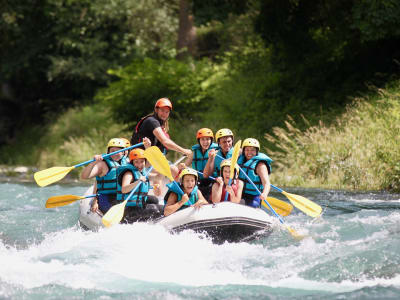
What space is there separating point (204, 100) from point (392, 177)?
797 cm

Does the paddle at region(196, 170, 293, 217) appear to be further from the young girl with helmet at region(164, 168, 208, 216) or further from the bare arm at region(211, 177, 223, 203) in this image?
the young girl with helmet at region(164, 168, 208, 216)

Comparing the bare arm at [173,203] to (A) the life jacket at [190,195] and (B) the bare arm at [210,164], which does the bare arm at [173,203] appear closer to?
(A) the life jacket at [190,195]

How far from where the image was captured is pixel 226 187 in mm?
7645

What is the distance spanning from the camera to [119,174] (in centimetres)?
779

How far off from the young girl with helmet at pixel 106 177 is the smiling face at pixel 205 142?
3.18 ft

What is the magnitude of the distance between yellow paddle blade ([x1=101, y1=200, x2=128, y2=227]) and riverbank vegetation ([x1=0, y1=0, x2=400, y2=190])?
5.33 metres

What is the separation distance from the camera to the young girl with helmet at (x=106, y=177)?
26.5ft

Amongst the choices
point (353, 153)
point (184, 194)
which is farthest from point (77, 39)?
point (184, 194)

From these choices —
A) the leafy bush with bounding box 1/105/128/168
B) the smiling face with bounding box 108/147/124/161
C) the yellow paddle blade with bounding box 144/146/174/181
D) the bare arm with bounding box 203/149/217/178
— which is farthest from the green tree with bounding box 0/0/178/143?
the yellow paddle blade with bounding box 144/146/174/181

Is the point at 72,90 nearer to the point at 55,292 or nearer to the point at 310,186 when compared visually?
the point at 310,186

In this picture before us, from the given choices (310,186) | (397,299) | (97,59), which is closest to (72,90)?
(97,59)

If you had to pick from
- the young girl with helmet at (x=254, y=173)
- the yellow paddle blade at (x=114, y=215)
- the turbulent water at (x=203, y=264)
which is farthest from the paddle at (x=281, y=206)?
the yellow paddle blade at (x=114, y=215)

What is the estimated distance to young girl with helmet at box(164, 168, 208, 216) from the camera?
292 inches

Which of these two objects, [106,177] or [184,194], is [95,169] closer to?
[106,177]
